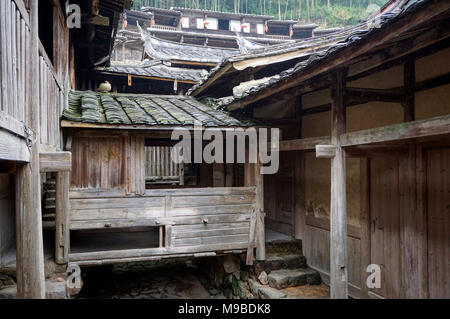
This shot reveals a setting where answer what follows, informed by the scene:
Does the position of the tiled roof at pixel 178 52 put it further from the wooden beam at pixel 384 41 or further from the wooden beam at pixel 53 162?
the wooden beam at pixel 53 162

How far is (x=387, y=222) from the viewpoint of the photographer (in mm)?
5660

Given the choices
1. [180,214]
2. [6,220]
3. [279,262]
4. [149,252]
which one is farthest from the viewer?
[279,262]

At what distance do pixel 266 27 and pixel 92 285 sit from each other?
29.9 metres

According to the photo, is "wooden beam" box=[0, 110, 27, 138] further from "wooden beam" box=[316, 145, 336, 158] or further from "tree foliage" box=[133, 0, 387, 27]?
"tree foliage" box=[133, 0, 387, 27]

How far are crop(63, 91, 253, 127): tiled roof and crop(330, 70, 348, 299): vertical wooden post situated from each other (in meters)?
2.21

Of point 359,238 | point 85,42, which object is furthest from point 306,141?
point 85,42

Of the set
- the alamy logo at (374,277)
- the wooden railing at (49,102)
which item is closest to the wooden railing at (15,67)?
the wooden railing at (49,102)

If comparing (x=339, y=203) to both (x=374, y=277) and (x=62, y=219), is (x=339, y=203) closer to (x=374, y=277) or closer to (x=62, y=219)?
(x=374, y=277)

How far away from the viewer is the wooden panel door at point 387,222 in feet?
17.9

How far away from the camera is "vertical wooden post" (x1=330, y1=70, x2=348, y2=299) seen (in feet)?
16.3

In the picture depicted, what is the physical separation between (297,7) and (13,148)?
42.4m

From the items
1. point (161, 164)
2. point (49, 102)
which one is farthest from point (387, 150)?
point (161, 164)
